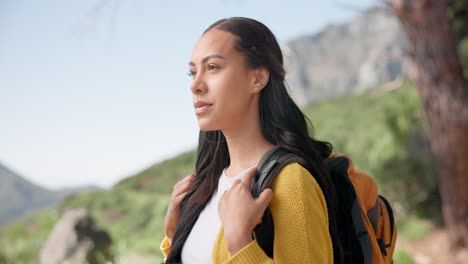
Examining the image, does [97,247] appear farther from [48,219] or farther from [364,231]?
[364,231]

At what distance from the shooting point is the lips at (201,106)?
110cm

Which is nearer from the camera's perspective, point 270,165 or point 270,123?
point 270,165

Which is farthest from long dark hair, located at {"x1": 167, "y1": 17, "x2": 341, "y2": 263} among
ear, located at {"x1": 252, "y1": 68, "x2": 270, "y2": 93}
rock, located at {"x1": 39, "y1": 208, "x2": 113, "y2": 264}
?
rock, located at {"x1": 39, "y1": 208, "x2": 113, "y2": 264}

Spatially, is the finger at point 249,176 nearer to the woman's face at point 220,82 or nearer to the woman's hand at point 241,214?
the woman's hand at point 241,214

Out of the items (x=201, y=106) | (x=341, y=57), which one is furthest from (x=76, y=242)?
(x=341, y=57)

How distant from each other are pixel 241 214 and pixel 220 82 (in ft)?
1.10

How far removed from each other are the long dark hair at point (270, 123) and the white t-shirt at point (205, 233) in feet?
Result: 0.09

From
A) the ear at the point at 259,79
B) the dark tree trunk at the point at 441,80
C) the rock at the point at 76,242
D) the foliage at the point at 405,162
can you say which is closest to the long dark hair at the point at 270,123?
the ear at the point at 259,79

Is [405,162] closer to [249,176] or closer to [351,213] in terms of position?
[351,213]

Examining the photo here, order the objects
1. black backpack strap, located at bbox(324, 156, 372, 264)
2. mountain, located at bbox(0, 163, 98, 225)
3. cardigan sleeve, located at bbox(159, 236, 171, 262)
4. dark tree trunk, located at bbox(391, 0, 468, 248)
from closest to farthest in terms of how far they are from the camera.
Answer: black backpack strap, located at bbox(324, 156, 372, 264) < cardigan sleeve, located at bbox(159, 236, 171, 262) < dark tree trunk, located at bbox(391, 0, 468, 248) < mountain, located at bbox(0, 163, 98, 225)

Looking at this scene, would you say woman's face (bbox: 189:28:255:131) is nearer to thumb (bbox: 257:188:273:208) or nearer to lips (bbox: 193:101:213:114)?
lips (bbox: 193:101:213:114)

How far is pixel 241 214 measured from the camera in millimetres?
949

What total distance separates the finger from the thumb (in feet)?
0.19

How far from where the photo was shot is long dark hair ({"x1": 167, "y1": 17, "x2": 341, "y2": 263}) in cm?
109
